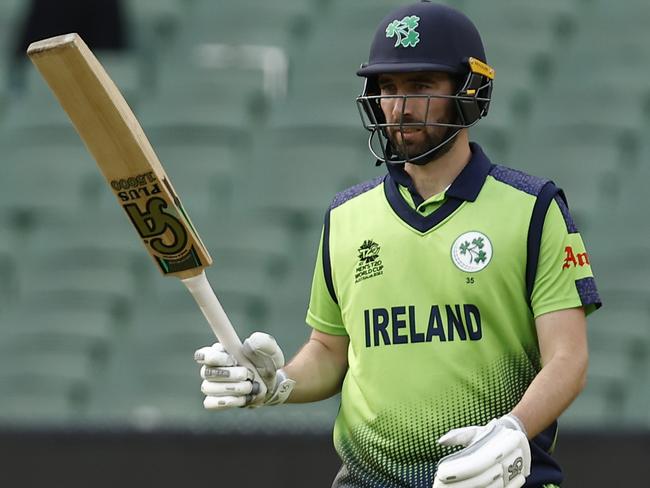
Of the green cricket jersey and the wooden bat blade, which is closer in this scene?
the wooden bat blade

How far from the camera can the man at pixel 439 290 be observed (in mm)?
2836

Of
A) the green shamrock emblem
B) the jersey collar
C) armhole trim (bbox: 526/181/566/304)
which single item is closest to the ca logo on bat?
the jersey collar

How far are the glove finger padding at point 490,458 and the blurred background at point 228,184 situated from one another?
2.59 m

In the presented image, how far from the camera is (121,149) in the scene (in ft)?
9.32

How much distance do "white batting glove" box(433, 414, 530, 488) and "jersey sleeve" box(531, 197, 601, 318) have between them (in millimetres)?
317

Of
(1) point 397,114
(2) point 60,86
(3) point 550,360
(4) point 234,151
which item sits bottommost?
(4) point 234,151

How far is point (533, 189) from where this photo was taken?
2.89 metres

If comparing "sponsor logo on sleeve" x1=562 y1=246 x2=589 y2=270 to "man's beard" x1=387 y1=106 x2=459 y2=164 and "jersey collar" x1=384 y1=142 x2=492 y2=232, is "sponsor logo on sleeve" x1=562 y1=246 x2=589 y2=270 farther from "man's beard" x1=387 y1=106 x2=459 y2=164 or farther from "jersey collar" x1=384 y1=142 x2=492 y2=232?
"man's beard" x1=387 y1=106 x2=459 y2=164

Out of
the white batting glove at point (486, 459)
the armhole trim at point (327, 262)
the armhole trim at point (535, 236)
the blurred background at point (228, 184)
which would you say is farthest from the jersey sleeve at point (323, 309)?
the blurred background at point (228, 184)

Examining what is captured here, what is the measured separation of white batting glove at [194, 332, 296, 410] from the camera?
2852 millimetres

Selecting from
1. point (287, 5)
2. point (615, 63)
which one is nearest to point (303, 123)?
point (287, 5)

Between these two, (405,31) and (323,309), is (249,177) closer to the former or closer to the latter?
(323,309)

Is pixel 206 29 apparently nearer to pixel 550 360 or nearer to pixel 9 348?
pixel 9 348

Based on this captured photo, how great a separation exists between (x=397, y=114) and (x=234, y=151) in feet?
14.1
